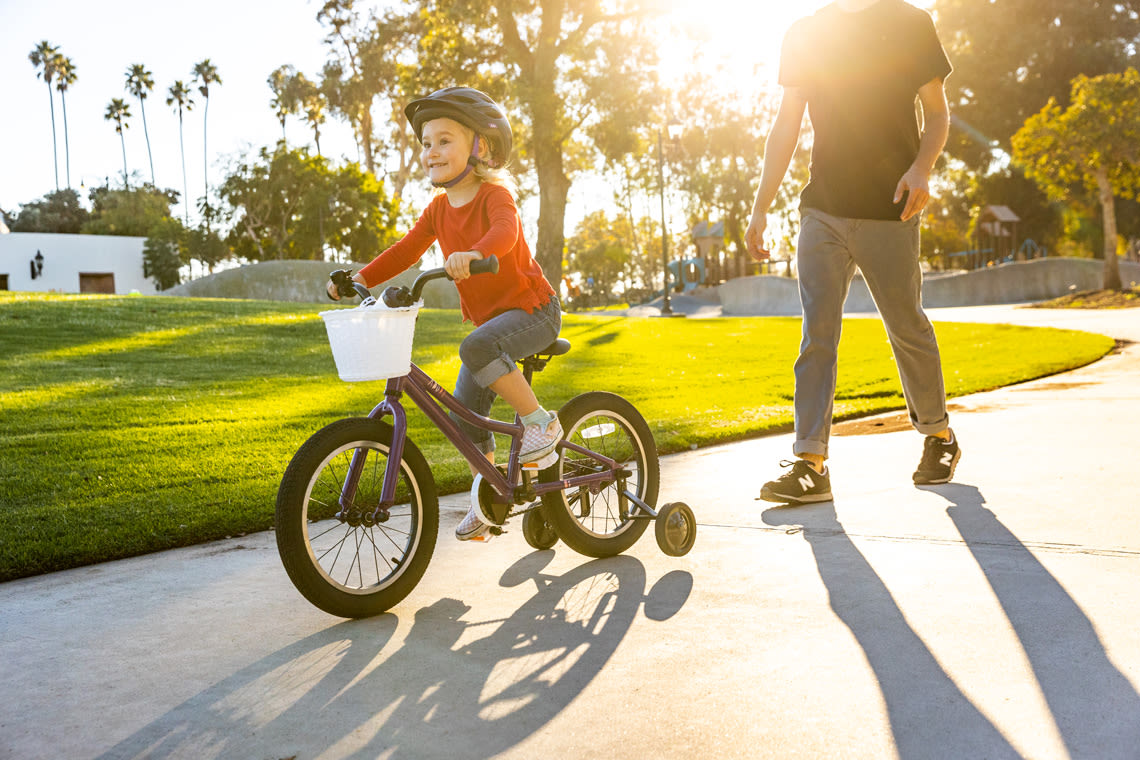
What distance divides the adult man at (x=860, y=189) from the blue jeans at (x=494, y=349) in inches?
55.5

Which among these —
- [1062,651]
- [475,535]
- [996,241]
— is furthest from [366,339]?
[996,241]

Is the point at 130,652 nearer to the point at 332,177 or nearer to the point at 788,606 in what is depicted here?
the point at 788,606

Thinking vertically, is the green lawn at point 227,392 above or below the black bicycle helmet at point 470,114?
below

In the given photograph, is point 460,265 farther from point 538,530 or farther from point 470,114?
point 538,530

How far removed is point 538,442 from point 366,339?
89 cm

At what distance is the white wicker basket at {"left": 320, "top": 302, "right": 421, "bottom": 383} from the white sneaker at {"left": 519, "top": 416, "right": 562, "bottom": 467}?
71cm

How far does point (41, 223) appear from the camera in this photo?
80.8 meters

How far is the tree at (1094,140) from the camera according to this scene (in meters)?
25.6

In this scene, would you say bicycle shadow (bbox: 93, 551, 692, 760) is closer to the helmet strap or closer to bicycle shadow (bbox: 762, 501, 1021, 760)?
bicycle shadow (bbox: 762, 501, 1021, 760)

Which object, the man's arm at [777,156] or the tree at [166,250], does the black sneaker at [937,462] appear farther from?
the tree at [166,250]

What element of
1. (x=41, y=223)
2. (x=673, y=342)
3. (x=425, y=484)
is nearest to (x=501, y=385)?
(x=425, y=484)

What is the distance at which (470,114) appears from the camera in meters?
3.79

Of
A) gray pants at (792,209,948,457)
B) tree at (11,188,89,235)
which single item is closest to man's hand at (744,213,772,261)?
gray pants at (792,209,948,457)

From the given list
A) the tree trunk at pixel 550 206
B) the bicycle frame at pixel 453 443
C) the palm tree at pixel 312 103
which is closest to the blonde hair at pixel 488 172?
the bicycle frame at pixel 453 443
